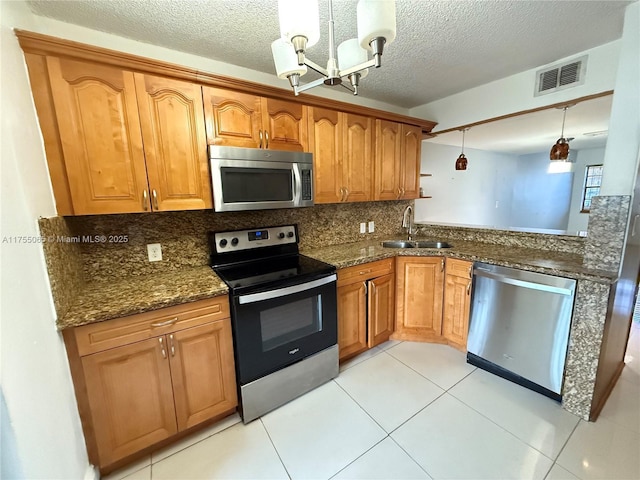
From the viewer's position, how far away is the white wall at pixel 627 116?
57.8 inches

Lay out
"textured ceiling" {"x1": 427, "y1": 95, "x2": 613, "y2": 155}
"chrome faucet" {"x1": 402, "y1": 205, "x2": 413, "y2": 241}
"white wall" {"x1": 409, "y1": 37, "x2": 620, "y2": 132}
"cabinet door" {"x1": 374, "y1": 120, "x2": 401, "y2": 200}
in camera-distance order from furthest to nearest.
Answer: "textured ceiling" {"x1": 427, "y1": 95, "x2": 613, "y2": 155} < "chrome faucet" {"x1": 402, "y1": 205, "x2": 413, "y2": 241} < "cabinet door" {"x1": 374, "y1": 120, "x2": 401, "y2": 200} < "white wall" {"x1": 409, "y1": 37, "x2": 620, "y2": 132}

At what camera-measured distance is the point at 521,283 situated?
1.82 meters

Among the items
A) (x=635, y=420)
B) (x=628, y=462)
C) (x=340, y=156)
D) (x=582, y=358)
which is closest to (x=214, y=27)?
(x=340, y=156)

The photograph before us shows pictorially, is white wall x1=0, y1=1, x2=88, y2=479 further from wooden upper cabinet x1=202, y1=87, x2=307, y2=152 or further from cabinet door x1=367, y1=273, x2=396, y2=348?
cabinet door x1=367, y1=273, x2=396, y2=348

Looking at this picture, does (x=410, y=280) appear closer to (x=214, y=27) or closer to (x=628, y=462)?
(x=628, y=462)

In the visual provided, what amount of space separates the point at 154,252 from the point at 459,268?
2.38 meters

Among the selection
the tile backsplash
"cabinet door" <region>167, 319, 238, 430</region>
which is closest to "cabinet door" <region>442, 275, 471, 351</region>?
the tile backsplash

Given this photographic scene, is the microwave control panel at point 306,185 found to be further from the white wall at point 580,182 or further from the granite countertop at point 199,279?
the white wall at point 580,182

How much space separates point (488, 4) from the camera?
4.61 ft

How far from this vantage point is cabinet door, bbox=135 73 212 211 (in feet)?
4.79

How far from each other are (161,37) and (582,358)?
333 centimetres

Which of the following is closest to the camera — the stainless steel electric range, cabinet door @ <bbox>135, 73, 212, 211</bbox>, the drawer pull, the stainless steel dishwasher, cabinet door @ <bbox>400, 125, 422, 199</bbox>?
→ the drawer pull

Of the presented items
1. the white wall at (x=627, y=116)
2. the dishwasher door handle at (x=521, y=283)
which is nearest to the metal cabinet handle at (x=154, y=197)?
the dishwasher door handle at (x=521, y=283)

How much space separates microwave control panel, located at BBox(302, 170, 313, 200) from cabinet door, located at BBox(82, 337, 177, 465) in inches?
51.2
